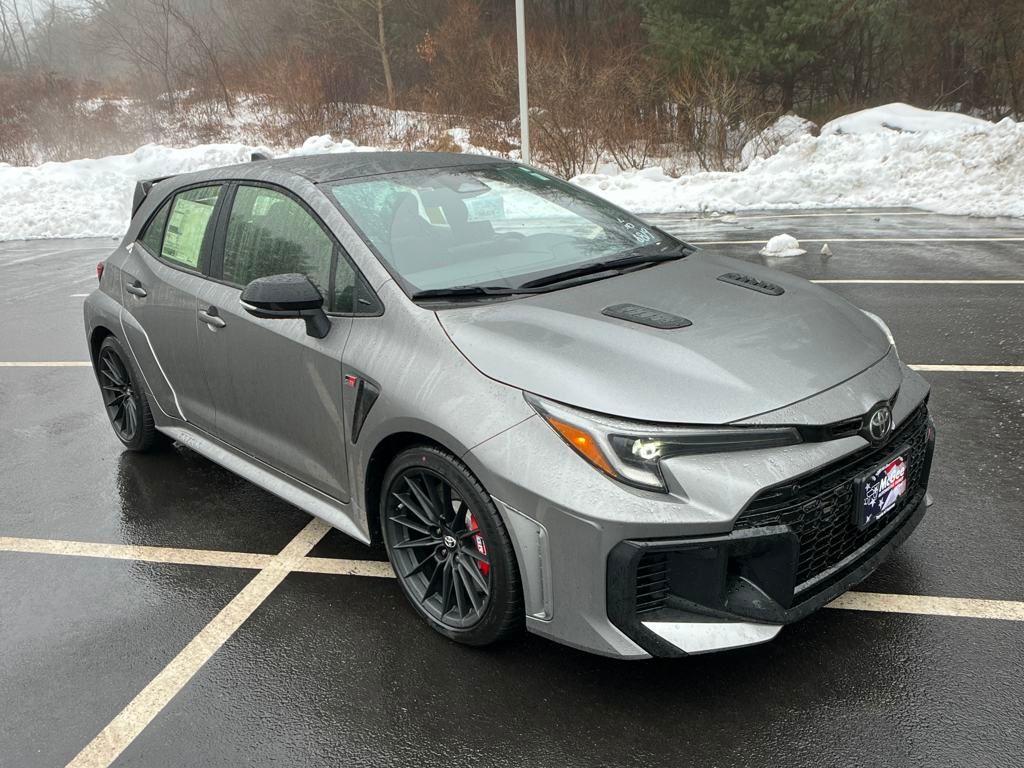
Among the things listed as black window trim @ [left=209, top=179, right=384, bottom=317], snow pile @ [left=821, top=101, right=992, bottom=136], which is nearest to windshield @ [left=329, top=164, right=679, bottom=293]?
black window trim @ [left=209, top=179, right=384, bottom=317]

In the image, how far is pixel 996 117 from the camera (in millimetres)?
24125

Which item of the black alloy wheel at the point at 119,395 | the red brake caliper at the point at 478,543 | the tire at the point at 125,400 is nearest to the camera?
the red brake caliper at the point at 478,543

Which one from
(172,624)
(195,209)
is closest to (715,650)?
(172,624)

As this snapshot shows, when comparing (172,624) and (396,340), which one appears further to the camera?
(172,624)

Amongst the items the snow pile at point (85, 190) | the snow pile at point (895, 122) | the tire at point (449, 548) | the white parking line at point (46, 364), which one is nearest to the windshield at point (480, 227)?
the tire at point (449, 548)

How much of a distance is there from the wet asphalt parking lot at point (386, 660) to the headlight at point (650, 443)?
31.1 inches

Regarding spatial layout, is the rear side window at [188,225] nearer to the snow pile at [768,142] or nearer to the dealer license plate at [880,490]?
the dealer license plate at [880,490]

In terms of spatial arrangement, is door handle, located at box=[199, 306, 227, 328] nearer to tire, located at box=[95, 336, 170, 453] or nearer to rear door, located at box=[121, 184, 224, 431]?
rear door, located at box=[121, 184, 224, 431]

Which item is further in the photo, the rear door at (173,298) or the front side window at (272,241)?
the rear door at (173,298)

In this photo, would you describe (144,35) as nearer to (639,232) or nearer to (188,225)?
(188,225)

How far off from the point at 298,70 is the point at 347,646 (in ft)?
95.4

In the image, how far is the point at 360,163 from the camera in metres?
4.07

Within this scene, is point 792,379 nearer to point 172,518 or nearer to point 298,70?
point 172,518

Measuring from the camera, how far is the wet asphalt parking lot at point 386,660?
2.64 metres
